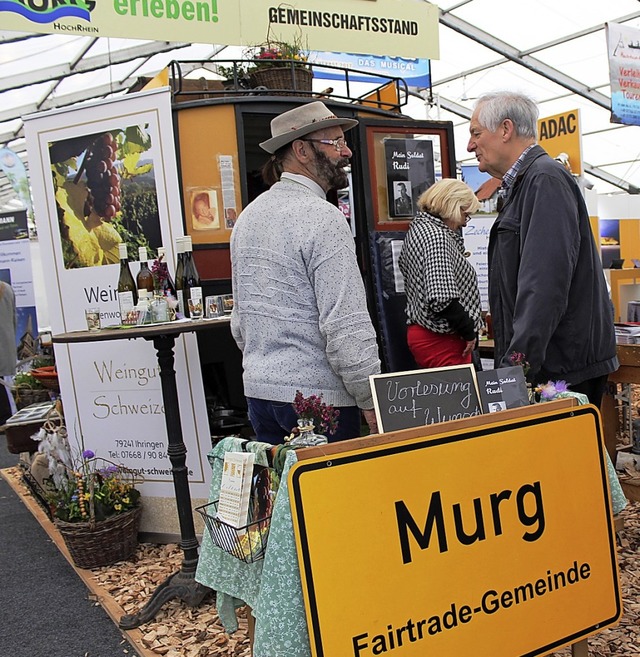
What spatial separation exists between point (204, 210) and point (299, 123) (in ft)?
5.40

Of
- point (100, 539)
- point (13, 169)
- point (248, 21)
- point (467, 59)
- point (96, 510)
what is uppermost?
point (467, 59)

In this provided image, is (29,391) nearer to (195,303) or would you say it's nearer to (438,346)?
(195,303)

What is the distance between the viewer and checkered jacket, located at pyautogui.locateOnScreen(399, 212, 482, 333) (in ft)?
10.4

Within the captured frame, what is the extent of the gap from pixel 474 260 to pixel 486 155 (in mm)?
3851

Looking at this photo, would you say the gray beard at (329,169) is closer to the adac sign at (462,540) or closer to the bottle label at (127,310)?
the adac sign at (462,540)

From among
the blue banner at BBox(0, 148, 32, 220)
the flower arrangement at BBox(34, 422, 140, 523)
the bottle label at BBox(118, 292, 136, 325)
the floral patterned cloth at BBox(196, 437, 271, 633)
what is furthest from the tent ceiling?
the floral patterned cloth at BBox(196, 437, 271, 633)

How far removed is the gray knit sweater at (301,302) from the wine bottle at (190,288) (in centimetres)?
91

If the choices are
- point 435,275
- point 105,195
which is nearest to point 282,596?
point 435,275

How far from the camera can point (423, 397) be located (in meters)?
1.69

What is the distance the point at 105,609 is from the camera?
302cm

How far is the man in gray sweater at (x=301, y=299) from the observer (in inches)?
77.9

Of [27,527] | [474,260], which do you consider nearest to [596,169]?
[474,260]

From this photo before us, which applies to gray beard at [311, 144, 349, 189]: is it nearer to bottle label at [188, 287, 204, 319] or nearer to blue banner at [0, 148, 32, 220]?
bottle label at [188, 287, 204, 319]

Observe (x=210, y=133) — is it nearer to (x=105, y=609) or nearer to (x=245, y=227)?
(x=245, y=227)
